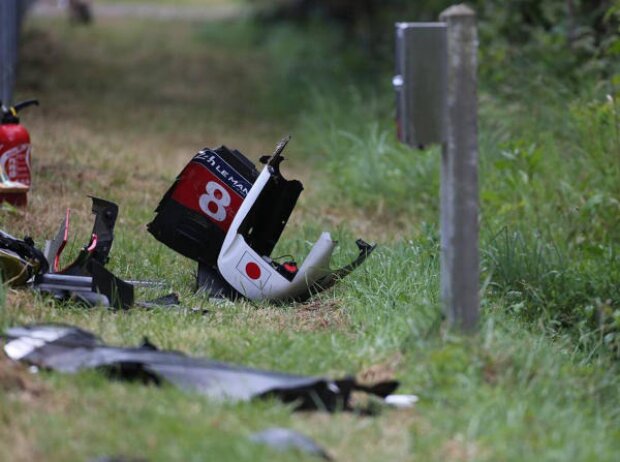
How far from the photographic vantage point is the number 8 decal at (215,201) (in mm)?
5859

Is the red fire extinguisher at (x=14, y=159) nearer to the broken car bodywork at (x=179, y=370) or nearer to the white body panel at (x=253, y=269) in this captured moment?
the white body panel at (x=253, y=269)

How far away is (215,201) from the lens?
5867 millimetres

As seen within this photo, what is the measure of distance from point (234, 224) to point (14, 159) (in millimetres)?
2152

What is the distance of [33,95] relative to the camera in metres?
13.4

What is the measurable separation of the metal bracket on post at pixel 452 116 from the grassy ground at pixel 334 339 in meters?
0.30

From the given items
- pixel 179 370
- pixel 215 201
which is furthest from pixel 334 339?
pixel 215 201

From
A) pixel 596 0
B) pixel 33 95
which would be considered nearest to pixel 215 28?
pixel 33 95

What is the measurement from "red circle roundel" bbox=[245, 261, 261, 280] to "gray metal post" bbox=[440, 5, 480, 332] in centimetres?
144

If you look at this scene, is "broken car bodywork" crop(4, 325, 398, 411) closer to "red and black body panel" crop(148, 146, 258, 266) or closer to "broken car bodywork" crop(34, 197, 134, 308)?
"broken car bodywork" crop(34, 197, 134, 308)

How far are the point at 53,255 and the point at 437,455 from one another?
261cm

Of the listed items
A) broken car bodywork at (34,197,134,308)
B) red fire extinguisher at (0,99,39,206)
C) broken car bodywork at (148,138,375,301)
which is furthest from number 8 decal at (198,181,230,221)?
red fire extinguisher at (0,99,39,206)

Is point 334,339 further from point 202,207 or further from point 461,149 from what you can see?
point 202,207

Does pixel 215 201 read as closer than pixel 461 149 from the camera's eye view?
No

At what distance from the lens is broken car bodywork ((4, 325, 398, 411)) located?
4035 mm
